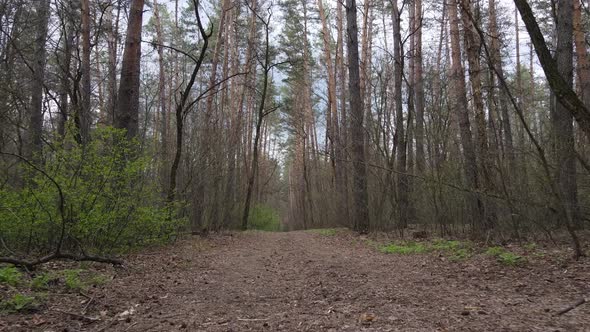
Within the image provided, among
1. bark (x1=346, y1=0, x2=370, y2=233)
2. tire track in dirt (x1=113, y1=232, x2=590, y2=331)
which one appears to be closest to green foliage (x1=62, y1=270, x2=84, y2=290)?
tire track in dirt (x1=113, y1=232, x2=590, y2=331)

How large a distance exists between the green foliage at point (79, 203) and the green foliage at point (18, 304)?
166 centimetres

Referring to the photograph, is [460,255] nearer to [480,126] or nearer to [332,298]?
[480,126]

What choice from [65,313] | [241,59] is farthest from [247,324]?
[241,59]

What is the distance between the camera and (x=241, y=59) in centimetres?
2158

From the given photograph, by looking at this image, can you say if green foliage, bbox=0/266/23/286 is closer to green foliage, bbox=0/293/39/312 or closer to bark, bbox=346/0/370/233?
green foliage, bbox=0/293/39/312

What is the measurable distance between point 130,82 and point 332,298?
6269mm

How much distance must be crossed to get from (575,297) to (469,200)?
4171 mm

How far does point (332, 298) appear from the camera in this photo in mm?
3590

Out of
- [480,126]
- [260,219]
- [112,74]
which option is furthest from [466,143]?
[260,219]


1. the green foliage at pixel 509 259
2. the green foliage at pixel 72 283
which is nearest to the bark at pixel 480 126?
the green foliage at pixel 509 259

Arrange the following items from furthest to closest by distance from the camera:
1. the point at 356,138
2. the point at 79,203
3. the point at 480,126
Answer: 1. the point at 356,138
2. the point at 480,126
3. the point at 79,203

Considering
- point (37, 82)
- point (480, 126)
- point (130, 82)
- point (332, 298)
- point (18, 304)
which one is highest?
point (37, 82)

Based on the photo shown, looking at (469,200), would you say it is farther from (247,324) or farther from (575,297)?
(247,324)

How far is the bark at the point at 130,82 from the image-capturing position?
7.64 m
